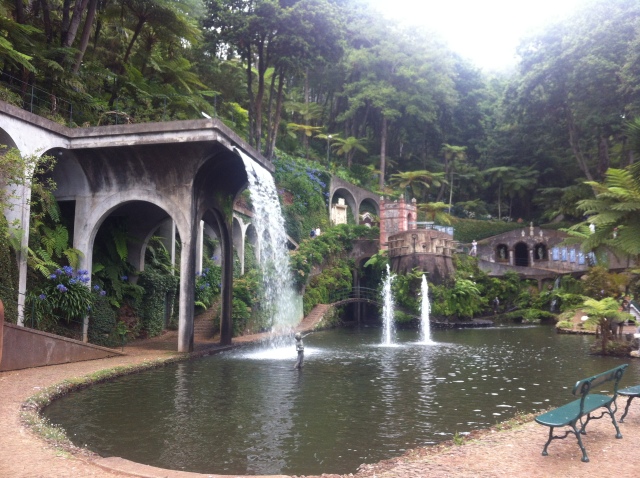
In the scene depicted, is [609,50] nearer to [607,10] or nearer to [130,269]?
[607,10]

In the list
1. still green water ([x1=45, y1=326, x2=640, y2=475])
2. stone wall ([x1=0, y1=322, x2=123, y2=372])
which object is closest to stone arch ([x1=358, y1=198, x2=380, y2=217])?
still green water ([x1=45, y1=326, x2=640, y2=475])

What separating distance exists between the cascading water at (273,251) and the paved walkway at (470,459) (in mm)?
10909

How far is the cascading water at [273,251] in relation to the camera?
59.5 ft

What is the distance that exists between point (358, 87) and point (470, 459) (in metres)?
49.1

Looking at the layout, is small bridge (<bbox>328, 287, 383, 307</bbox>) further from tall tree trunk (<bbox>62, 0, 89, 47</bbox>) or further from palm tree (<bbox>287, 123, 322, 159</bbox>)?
tall tree trunk (<bbox>62, 0, 89, 47</bbox>)

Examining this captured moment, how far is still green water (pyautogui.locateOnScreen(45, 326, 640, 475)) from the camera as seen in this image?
6941mm

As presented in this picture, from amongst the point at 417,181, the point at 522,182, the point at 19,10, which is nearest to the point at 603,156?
the point at 522,182

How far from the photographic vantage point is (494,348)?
19.7 meters

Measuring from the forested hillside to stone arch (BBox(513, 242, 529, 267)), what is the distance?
3943mm

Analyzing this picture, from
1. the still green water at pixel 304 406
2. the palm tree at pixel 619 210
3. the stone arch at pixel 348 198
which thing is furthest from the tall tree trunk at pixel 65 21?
the stone arch at pixel 348 198

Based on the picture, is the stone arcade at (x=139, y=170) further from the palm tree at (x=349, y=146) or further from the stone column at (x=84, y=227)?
the palm tree at (x=349, y=146)

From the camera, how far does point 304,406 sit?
377 inches

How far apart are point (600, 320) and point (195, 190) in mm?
12798

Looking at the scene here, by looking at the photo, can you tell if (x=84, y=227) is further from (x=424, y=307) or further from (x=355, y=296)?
(x=355, y=296)
